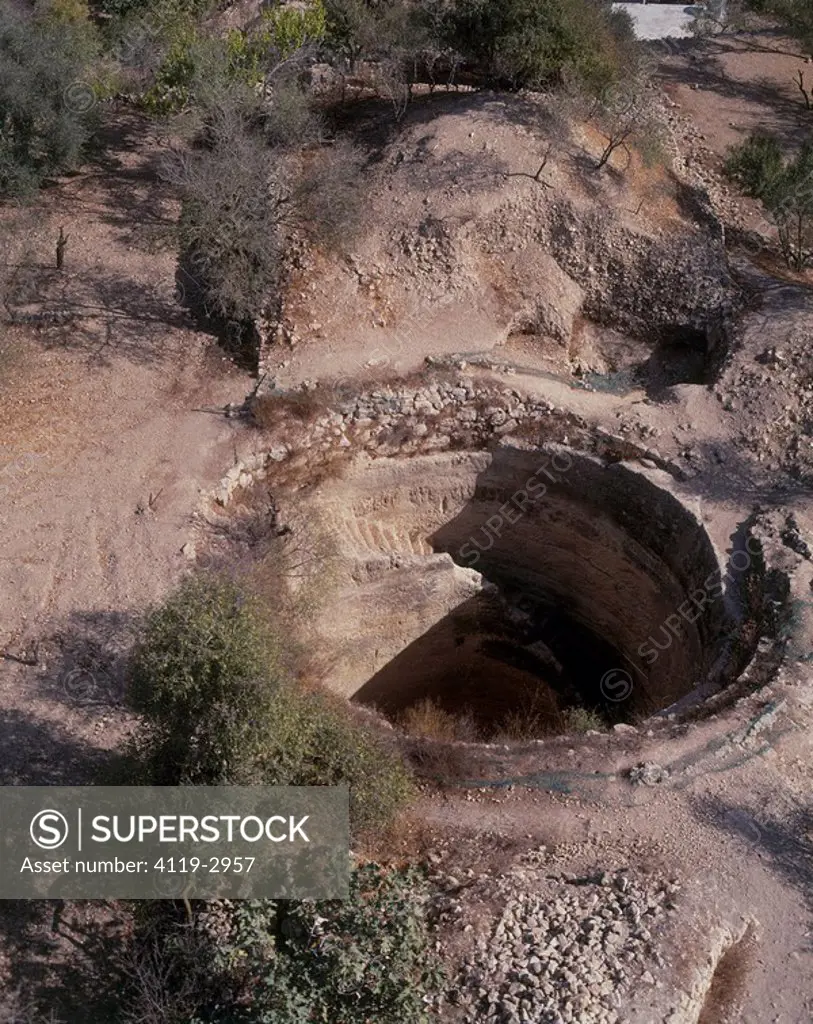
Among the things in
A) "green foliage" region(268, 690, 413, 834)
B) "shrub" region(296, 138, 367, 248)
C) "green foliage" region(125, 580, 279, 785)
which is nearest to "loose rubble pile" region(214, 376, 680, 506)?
"shrub" region(296, 138, 367, 248)

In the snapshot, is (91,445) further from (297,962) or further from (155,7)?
(155,7)

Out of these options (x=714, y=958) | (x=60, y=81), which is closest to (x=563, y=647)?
(x=714, y=958)

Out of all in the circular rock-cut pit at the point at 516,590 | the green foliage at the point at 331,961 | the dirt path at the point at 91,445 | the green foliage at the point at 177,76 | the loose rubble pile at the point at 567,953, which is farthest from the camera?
the green foliage at the point at 177,76

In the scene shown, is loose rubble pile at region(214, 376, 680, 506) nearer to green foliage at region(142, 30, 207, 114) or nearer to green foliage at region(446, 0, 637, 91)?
green foliage at region(446, 0, 637, 91)

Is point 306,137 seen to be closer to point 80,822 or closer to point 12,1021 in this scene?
point 80,822

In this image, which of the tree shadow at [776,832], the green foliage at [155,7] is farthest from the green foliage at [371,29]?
the tree shadow at [776,832]

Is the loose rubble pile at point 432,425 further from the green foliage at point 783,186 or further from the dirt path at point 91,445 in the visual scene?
the green foliage at point 783,186
